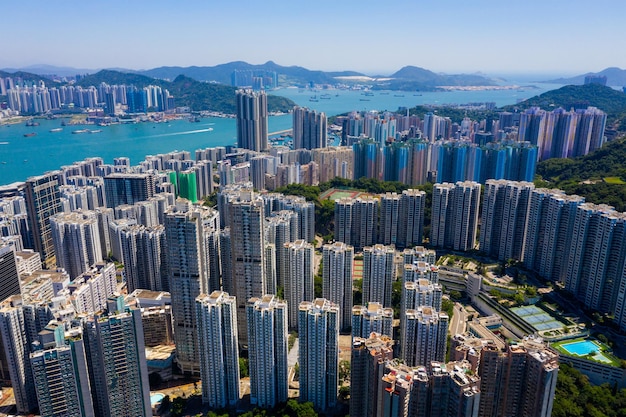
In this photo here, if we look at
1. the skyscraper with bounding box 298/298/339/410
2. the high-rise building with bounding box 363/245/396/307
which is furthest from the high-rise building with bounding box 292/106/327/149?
the skyscraper with bounding box 298/298/339/410

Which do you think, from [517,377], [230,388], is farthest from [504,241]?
[230,388]

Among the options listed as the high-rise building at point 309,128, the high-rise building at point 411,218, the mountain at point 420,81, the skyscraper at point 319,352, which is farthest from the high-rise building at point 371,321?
the mountain at point 420,81

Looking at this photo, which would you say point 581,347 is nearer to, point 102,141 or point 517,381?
point 517,381

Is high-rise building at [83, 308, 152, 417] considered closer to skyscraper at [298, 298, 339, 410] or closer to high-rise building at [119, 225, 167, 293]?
skyscraper at [298, 298, 339, 410]

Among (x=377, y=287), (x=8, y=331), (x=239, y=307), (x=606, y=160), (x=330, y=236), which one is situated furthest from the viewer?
(x=606, y=160)

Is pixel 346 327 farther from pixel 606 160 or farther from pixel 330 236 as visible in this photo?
pixel 606 160

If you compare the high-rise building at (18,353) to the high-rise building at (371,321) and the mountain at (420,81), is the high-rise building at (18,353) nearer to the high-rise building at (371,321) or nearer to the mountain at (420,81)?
the high-rise building at (371,321)
